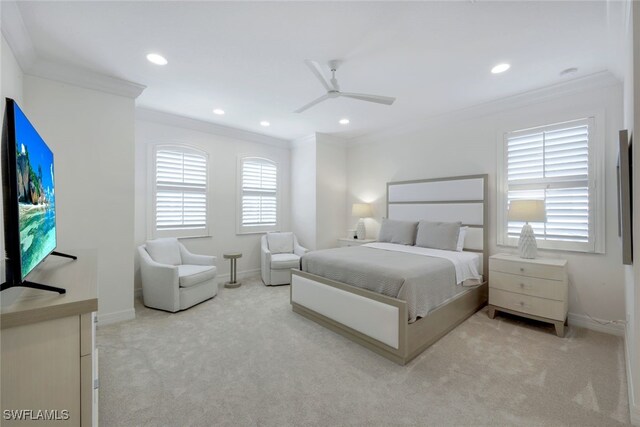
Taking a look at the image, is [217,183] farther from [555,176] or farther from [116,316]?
[555,176]

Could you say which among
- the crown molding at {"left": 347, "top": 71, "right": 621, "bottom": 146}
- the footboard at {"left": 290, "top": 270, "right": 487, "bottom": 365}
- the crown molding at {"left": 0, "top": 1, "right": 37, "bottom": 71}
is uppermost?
the crown molding at {"left": 347, "top": 71, "right": 621, "bottom": 146}

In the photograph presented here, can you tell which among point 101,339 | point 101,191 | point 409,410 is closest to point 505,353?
point 409,410

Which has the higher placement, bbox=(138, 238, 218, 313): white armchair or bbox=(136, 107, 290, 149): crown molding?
bbox=(136, 107, 290, 149): crown molding

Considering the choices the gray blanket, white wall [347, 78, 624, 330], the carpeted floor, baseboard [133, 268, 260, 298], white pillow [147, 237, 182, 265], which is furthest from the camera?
baseboard [133, 268, 260, 298]

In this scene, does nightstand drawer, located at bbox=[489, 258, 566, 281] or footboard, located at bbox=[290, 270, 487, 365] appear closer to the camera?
footboard, located at bbox=[290, 270, 487, 365]

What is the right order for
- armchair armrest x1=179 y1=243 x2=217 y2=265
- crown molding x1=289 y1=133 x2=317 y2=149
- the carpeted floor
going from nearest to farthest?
the carpeted floor
armchair armrest x1=179 y1=243 x2=217 y2=265
crown molding x1=289 y1=133 x2=317 y2=149

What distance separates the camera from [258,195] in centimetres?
531

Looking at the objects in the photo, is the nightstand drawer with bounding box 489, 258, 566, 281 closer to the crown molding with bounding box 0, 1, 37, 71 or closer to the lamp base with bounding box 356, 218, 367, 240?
the lamp base with bounding box 356, 218, 367, 240

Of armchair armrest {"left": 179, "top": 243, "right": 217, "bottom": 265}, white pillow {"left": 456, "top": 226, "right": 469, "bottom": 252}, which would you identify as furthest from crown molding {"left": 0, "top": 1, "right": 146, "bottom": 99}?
white pillow {"left": 456, "top": 226, "right": 469, "bottom": 252}

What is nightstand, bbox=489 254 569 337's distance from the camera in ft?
8.97

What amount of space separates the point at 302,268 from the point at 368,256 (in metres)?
0.84

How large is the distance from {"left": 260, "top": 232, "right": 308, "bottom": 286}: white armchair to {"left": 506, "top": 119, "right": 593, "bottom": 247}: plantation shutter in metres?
3.24

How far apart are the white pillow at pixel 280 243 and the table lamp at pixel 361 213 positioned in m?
1.30

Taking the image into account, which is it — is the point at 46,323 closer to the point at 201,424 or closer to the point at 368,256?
the point at 201,424
